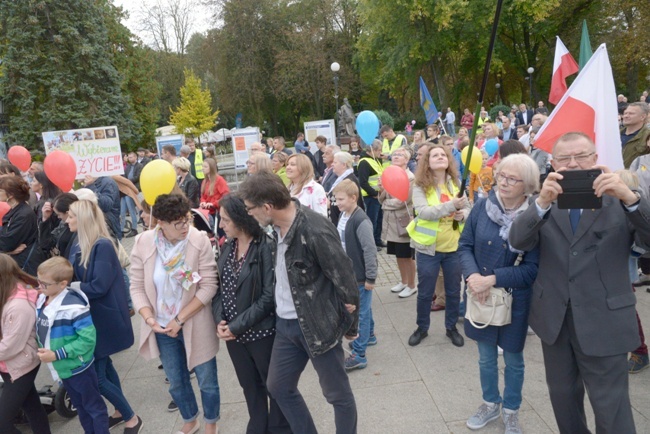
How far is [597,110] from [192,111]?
30.0 metres

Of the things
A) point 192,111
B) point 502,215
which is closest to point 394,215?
point 502,215

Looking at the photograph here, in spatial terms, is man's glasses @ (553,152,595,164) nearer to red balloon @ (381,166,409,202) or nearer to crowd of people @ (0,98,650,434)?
crowd of people @ (0,98,650,434)

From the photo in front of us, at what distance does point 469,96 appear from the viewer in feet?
130

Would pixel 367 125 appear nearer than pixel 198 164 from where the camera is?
Yes

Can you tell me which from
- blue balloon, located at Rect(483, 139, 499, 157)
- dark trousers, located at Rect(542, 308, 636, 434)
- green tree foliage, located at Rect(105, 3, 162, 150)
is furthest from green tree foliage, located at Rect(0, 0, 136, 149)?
dark trousers, located at Rect(542, 308, 636, 434)

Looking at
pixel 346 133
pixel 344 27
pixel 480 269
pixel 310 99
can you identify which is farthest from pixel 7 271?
pixel 344 27

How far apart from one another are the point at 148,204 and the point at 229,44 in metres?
35.5

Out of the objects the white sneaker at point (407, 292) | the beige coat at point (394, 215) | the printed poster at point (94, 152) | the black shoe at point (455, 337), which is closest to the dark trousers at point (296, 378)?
the black shoe at point (455, 337)

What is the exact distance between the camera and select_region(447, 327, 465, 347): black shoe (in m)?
4.44

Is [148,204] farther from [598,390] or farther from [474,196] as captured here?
[474,196]

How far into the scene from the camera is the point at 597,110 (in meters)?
3.08

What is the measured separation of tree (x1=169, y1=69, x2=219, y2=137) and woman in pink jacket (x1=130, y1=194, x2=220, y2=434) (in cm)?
2913

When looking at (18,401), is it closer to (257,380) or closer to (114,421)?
(114,421)

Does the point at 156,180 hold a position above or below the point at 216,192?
above
